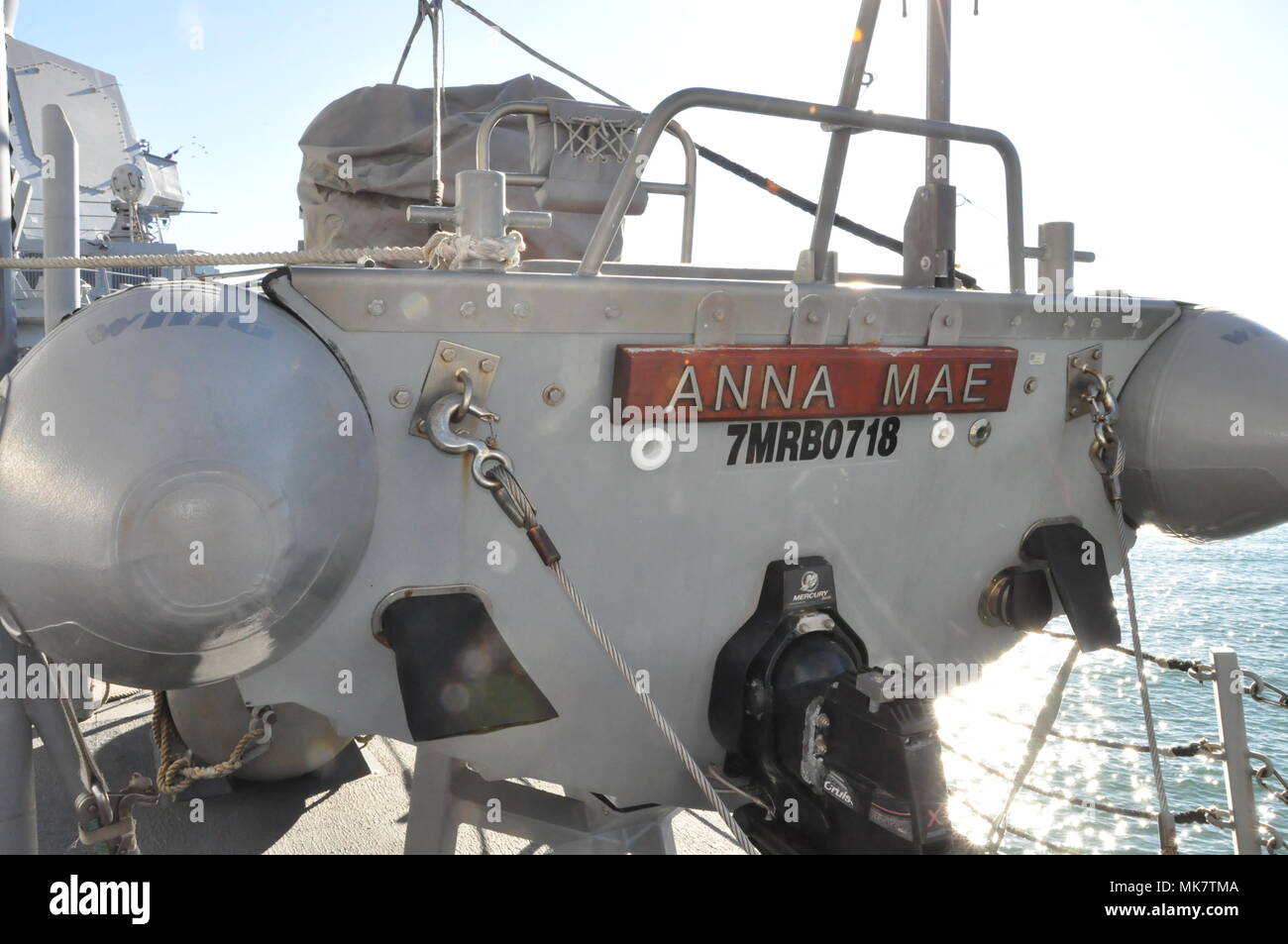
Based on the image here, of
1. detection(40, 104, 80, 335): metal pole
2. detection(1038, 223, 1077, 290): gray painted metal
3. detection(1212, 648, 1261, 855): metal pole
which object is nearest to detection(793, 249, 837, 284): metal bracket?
detection(1038, 223, 1077, 290): gray painted metal

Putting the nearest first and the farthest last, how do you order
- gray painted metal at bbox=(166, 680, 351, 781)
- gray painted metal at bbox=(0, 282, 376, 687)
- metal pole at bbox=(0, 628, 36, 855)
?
gray painted metal at bbox=(0, 282, 376, 687)
metal pole at bbox=(0, 628, 36, 855)
gray painted metal at bbox=(166, 680, 351, 781)

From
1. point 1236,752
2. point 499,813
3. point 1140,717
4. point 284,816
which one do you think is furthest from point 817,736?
point 1140,717

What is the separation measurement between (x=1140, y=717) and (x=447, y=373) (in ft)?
30.8

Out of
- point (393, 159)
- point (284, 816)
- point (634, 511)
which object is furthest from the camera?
point (393, 159)

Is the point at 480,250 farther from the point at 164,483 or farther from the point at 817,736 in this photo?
the point at 817,736

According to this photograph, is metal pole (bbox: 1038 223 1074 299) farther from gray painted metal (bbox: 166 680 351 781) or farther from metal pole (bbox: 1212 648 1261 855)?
gray painted metal (bbox: 166 680 351 781)

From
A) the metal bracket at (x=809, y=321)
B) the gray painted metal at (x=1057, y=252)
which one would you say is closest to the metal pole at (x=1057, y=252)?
the gray painted metal at (x=1057, y=252)

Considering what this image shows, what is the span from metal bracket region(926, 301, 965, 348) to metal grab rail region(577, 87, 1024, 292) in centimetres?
33

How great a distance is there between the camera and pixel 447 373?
1.68m

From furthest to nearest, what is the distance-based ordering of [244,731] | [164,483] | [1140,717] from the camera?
[1140,717] → [244,731] → [164,483]

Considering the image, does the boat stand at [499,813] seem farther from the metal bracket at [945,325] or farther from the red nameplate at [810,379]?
the metal bracket at [945,325]

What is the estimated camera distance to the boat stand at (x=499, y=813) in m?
2.53

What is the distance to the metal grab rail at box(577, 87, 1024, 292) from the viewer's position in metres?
1.76
